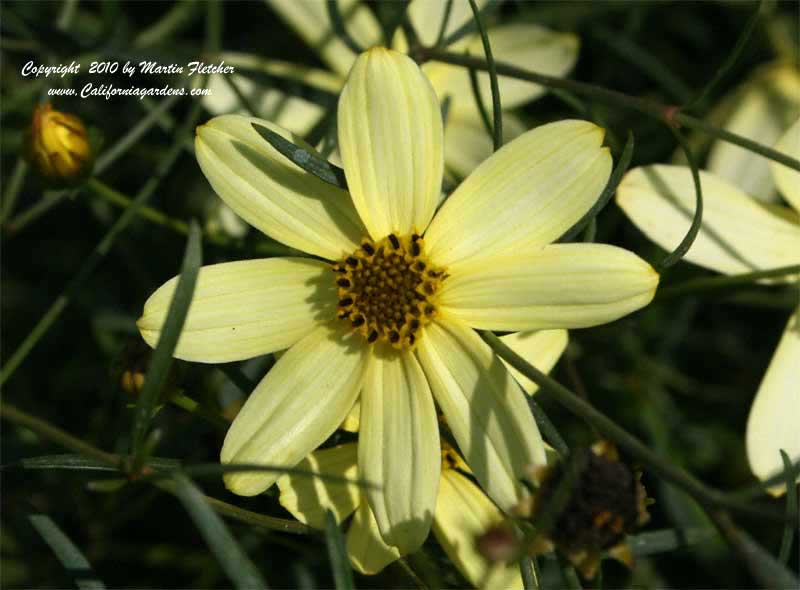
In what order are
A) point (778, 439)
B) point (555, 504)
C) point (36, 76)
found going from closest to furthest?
point (555, 504)
point (778, 439)
point (36, 76)

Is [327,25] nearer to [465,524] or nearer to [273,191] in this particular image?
Result: [273,191]

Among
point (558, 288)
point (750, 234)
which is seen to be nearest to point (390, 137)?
point (558, 288)

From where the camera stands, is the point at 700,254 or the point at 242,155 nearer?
the point at 242,155

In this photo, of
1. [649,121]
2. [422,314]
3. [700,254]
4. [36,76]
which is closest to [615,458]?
[422,314]

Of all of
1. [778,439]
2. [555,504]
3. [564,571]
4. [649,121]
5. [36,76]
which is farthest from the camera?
[649,121]

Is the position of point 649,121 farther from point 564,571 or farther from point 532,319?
point 564,571

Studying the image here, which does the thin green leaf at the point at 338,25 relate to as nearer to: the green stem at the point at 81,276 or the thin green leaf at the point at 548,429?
the green stem at the point at 81,276

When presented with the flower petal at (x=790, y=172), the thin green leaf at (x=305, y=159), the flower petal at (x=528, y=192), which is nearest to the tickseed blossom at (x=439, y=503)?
the flower petal at (x=528, y=192)
